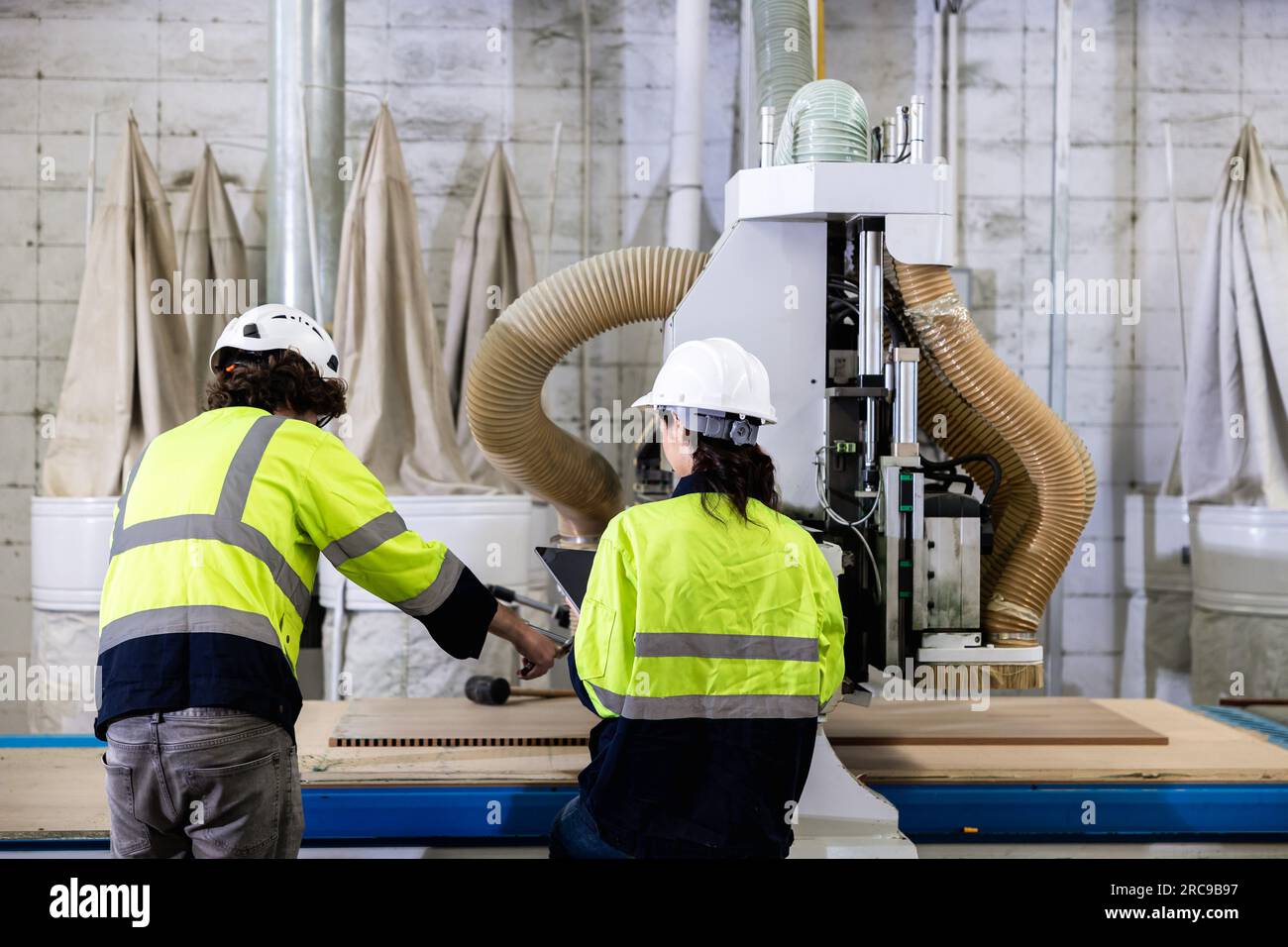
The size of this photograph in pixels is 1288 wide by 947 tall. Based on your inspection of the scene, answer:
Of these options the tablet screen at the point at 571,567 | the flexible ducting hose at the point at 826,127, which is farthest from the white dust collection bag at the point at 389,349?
the flexible ducting hose at the point at 826,127

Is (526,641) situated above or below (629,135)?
below

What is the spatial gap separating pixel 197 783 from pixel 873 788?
1.48 meters

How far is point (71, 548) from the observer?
13.0 feet

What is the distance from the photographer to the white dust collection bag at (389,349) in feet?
12.9

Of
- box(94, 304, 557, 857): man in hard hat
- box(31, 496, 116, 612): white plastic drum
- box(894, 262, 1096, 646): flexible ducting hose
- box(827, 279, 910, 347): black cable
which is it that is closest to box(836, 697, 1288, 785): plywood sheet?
box(894, 262, 1096, 646): flexible ducting hose

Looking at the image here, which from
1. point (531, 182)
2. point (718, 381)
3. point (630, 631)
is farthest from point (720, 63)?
point (630, 631)

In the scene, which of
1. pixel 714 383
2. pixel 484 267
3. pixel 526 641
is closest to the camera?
pixel 714 383

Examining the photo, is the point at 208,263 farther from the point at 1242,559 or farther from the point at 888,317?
the point at 1242,559

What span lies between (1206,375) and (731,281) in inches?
111

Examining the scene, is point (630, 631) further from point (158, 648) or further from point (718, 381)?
point (158, 648)

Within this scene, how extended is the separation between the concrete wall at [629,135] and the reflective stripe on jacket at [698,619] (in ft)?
9.77

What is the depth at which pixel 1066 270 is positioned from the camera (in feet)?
15.7

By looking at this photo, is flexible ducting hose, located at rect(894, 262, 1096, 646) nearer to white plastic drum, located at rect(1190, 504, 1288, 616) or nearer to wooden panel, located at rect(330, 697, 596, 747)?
wooden panel, located at rect(330, 697, 596, 747)

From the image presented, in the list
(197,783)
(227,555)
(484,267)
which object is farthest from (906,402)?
(484,267)
